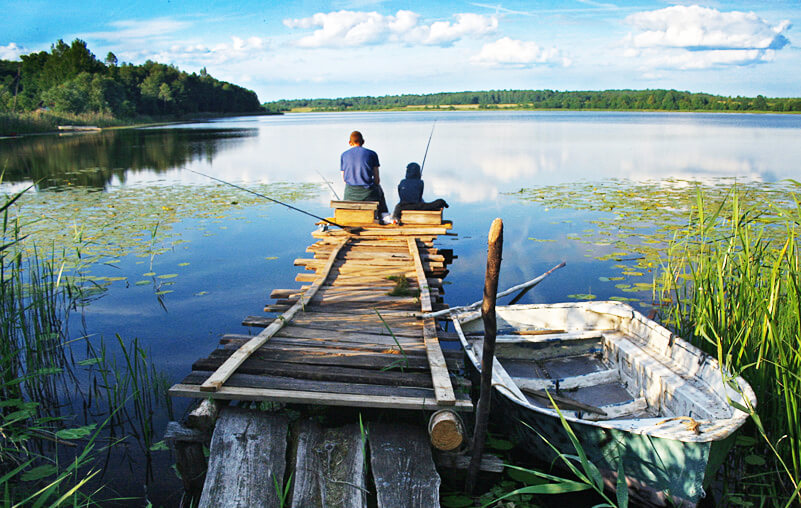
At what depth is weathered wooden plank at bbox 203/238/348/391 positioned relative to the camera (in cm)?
338

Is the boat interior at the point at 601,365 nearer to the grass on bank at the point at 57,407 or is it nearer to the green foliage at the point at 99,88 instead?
the grass on bank at the point at 57,407

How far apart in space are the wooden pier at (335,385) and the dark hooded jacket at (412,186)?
12.2 ft

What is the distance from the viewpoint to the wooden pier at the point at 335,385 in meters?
2.92

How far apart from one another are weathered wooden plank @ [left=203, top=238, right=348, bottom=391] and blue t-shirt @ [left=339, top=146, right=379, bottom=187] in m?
3.79

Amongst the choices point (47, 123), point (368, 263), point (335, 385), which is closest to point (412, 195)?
point (368, 263)

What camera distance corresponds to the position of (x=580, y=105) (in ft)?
347

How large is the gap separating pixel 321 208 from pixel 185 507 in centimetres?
1015

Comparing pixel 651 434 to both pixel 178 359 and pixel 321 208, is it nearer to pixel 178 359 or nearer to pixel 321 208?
pixel 178 359

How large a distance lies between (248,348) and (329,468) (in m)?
1.23

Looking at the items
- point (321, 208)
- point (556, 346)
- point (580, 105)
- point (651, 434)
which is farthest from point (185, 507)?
point (580, 105)

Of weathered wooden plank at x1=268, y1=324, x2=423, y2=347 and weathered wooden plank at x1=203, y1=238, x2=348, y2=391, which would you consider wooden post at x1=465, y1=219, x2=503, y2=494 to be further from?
weathered wooden plank at x1=203, y1=238, x2=348, y2=391

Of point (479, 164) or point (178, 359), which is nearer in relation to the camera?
point (178, 359)

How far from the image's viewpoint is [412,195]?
915 cm

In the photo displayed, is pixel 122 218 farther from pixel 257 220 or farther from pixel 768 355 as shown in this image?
pixel 768 355
